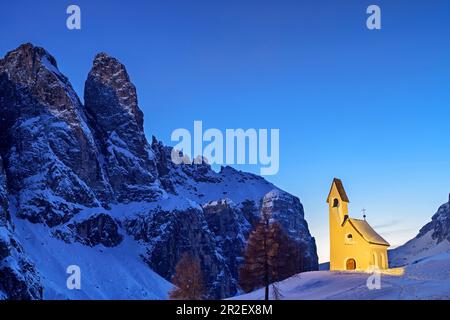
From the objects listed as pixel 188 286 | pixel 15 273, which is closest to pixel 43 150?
pixel 15 273

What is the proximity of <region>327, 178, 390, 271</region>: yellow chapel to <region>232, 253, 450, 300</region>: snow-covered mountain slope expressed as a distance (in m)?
6.03

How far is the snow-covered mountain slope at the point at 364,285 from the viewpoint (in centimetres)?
2402

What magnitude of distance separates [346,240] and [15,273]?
295ft

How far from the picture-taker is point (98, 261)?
585ft

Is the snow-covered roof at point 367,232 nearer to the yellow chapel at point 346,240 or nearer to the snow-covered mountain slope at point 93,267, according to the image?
the yellow chapel at point 346,240

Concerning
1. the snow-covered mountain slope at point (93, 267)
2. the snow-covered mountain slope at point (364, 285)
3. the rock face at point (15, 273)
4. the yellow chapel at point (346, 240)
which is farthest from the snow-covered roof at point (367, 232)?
the snow-covered mountain slope at point (93, 267)

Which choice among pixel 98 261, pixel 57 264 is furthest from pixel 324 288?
pixel 98 261

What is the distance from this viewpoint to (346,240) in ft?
138

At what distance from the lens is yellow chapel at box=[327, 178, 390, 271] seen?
41688 mm

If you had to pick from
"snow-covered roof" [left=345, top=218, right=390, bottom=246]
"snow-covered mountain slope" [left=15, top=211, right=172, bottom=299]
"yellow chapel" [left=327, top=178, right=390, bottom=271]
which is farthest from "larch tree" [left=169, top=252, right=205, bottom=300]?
"snow-covered mountain slope" [left=15, top=211, right=172, bottom=299]

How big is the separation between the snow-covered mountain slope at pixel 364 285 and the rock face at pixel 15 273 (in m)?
85.1
